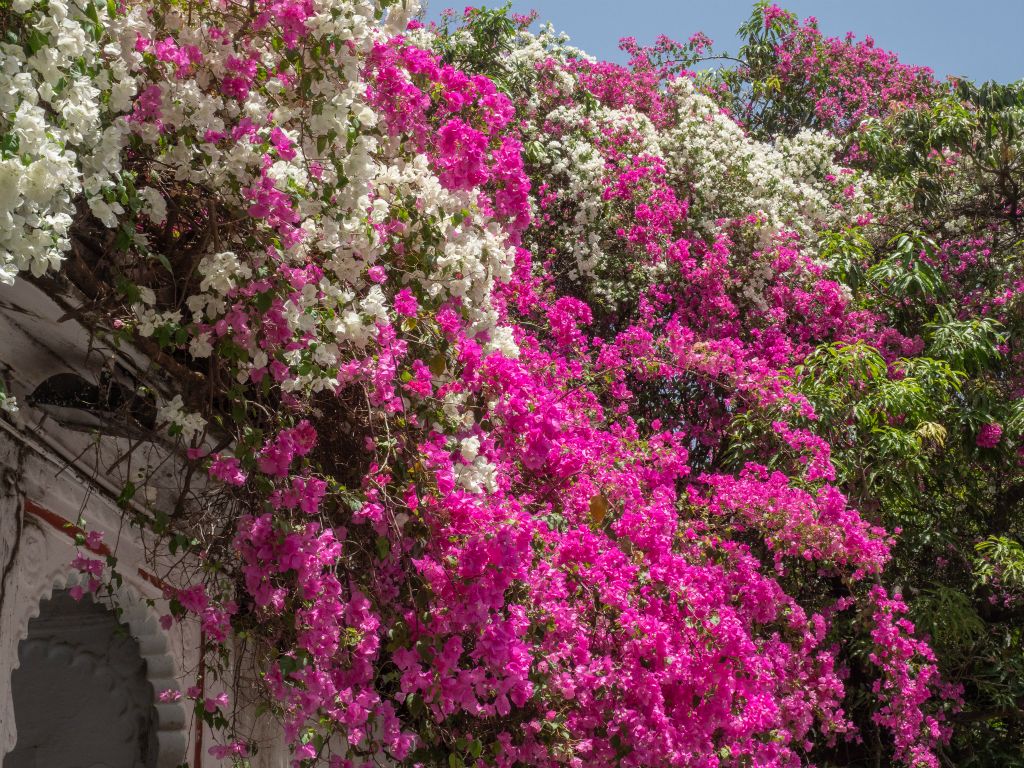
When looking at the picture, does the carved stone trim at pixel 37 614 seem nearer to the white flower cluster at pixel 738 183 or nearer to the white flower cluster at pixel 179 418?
the white flower cluster at pixel 179 418

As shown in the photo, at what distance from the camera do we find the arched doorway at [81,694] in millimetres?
4332

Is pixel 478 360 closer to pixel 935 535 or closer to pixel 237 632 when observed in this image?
pixel 237 632

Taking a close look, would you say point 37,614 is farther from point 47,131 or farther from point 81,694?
point 47,131

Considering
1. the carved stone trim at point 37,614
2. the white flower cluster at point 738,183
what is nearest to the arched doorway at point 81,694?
the carved stone trim at point 37,614

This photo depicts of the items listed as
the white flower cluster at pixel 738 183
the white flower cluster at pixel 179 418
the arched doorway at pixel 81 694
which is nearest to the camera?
the white flower cluster at pixel 179 418

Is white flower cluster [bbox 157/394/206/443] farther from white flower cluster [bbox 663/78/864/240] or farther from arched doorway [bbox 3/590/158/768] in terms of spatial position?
white flower cluster [bbox 663/78/864/240]

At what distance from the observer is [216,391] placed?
3.42 m

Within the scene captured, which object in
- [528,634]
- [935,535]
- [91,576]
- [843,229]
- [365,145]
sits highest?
[843,229]

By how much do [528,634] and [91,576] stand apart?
1660 mm

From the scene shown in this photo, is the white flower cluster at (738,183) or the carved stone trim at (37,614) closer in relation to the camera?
the carved stone trim at (37,614)

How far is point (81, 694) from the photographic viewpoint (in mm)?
4473

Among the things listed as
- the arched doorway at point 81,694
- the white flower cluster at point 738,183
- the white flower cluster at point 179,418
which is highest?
the white flower cluster at point 738,183

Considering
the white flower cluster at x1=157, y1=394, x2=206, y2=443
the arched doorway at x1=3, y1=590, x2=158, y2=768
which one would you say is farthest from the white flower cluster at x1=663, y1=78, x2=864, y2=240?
the white flower cluster at x1=157, y1=394, x2=206, y2=443

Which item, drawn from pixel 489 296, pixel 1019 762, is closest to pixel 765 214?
pixel 1019 762
